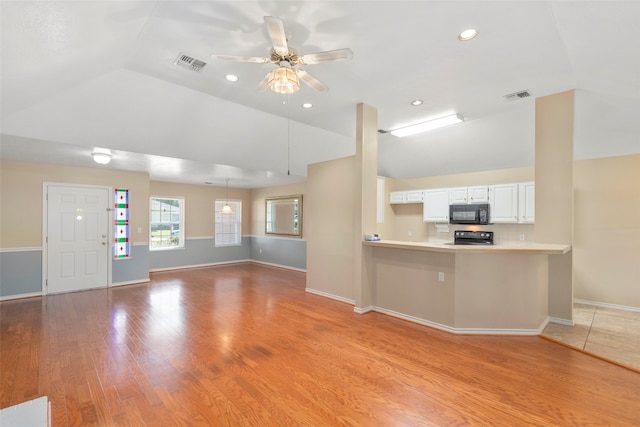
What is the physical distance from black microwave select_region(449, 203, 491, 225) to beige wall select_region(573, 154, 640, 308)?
1.35 metres

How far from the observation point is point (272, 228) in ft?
29.7

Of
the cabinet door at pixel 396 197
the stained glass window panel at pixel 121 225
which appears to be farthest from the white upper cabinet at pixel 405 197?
the stained glass window panel at pixel 121 225

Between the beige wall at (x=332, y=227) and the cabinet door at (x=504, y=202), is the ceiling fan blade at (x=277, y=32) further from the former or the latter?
the cabinet door at (x=504, y=202)

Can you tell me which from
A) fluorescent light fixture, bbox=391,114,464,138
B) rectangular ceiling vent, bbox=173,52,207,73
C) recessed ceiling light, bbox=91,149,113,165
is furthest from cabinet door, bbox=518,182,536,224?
recessed ceiling light, bbox=91,149,113,165

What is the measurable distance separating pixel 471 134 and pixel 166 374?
5776 millimetres

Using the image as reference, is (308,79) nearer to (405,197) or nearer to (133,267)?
(405,197)

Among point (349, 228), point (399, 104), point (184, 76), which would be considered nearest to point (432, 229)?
point (349, 228)

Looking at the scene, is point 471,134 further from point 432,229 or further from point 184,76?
point 184,76

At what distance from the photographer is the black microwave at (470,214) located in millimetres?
5574

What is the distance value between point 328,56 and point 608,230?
533 centimetres

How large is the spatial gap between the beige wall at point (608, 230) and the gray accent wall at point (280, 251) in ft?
19.0

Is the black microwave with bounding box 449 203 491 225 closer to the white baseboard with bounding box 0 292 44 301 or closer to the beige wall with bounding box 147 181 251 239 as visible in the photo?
the beige wall with bounding box 147 181 251 239

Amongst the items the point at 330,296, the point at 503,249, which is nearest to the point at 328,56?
the point at 503,249

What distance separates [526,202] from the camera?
17.0 ft
